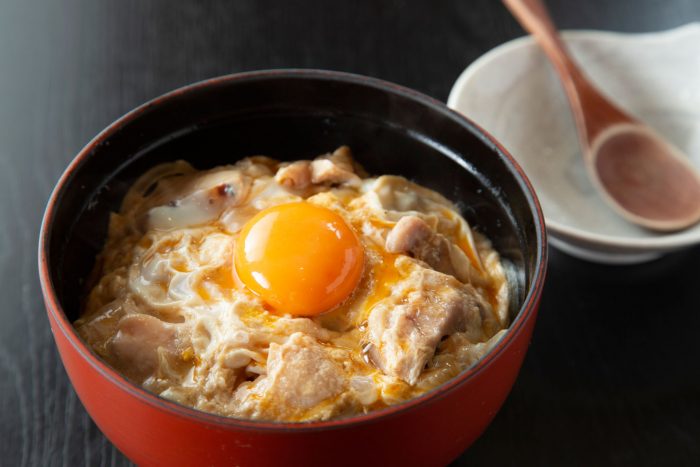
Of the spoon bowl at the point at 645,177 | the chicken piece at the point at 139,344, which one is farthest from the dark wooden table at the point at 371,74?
the chicken piece at the point at 139,344

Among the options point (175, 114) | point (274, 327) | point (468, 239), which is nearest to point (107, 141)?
point (175, 114)

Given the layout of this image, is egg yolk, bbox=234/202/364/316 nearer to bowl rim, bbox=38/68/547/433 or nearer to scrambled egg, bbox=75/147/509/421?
scrambled egg, bbox=75/147/509/421

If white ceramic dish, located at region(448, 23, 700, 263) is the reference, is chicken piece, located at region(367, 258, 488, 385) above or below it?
above

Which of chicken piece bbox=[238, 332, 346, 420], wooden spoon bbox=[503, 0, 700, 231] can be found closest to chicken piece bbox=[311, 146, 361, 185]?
chicken piece bbox=[238, 332, 346, 420]

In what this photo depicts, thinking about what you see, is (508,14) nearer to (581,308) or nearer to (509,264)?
(581,308)

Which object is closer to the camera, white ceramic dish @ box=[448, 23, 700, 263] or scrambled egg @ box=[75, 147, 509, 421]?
scrambled egg @ box=[75, 147, 509, 421]

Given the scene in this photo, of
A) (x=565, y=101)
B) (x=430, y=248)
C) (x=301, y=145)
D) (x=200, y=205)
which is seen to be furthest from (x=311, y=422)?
(x=565, y=101)
